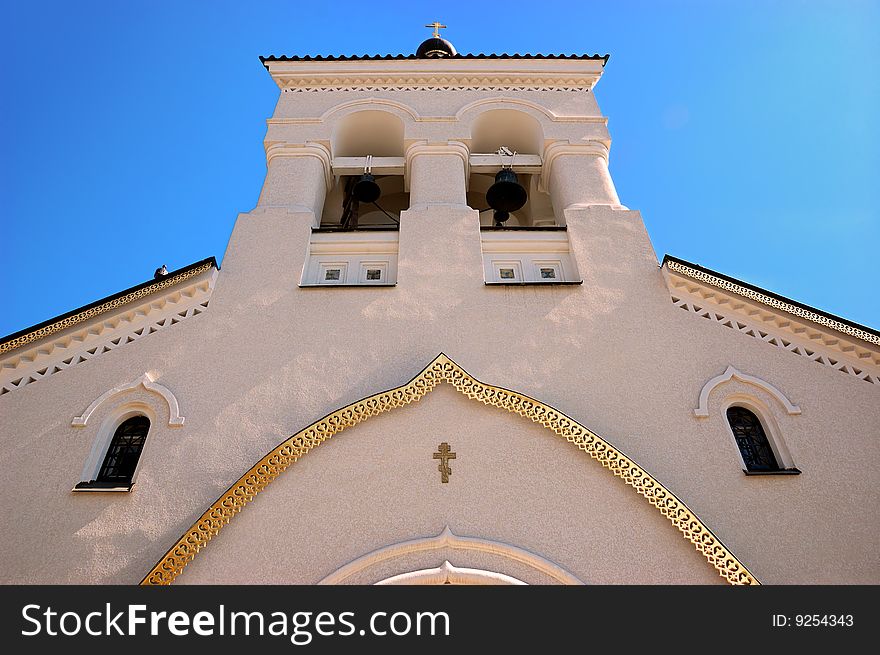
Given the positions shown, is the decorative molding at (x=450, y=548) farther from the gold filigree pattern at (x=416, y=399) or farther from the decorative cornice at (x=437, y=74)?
the decorative cornice at (x=437, y=74)

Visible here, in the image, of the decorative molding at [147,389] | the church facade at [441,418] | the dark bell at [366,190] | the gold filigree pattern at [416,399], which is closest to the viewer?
the gold filigree pattern at [416,399]

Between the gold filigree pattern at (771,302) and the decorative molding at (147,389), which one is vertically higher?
the gold filigree pattern at (771,302)

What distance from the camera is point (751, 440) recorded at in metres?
6.03

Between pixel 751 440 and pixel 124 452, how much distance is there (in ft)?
18.6

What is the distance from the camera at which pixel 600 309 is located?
22.6 feet

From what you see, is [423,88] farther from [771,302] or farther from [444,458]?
[444,458]

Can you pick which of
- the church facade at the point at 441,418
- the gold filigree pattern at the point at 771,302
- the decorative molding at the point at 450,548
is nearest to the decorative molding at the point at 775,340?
the church facade at the point at 441,418

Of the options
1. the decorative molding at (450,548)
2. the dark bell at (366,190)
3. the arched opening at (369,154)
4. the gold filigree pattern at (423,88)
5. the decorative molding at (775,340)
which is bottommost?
the decorative molding at (450,548)

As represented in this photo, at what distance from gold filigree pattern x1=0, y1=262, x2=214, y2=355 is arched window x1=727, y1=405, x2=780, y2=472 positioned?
217 inches

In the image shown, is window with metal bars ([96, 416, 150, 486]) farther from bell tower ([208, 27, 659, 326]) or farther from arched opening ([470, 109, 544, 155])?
arched opening ([470, 109, 544, 155])

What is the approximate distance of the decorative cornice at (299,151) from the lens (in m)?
9.27

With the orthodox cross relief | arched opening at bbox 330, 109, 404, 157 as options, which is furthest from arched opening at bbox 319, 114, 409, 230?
the orthodox cross relief

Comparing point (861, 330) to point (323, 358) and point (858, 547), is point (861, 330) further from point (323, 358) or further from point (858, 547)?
point (323, 358)

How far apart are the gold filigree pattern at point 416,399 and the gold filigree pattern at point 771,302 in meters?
2.53
